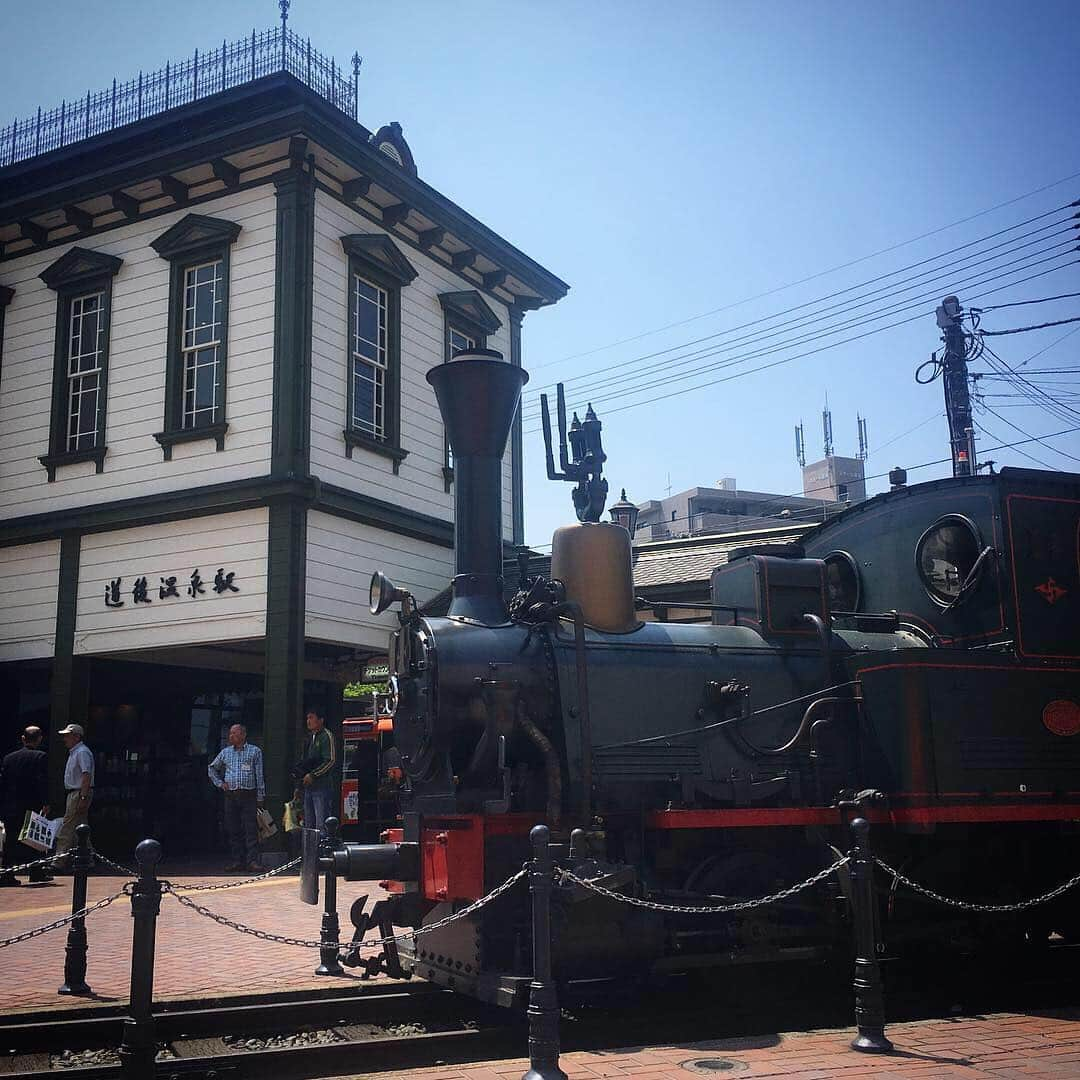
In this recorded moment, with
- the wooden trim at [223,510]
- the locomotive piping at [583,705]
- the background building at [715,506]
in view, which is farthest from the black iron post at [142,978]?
the background building at [715,506]

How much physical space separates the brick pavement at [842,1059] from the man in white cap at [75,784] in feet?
26.5

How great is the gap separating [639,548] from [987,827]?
12796 millimetres

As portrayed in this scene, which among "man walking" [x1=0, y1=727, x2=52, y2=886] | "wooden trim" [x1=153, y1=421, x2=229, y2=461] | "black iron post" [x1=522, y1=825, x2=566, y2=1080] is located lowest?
"black iron post" [x1=522, y1=825, x2=566, y2=1080]

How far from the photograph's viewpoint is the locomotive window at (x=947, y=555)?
7582mm

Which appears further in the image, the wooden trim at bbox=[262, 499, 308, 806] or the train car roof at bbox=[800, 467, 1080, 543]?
the wooden trim at bbox=[262, 499, 308, 806]

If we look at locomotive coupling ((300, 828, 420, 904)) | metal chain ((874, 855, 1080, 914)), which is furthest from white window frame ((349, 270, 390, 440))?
metal chain ((874, 855, 1080, 914))

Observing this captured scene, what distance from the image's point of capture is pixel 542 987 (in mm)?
5070

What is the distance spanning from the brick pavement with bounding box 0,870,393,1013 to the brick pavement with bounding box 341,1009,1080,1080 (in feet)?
7.45

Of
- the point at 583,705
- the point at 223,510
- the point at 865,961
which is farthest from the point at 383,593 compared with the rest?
the point at 223,510

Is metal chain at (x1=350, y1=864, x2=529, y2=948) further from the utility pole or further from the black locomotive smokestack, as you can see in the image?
the utility pole

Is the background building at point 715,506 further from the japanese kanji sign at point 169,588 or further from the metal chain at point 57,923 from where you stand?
the metal chain at point 57,923

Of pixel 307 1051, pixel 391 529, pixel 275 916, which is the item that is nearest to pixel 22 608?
pixel 391 529

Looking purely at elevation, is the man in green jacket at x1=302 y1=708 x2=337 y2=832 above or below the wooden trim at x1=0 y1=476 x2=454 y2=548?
below

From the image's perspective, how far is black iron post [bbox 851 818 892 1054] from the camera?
18.7 ft
